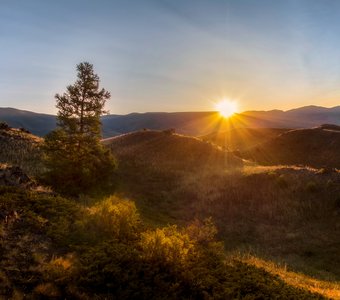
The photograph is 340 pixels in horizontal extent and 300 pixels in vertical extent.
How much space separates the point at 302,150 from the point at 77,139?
45601mm

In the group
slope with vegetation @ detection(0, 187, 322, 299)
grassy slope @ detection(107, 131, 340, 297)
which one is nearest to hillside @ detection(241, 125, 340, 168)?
grassy slope @ detection(107, 131, 340, 297)

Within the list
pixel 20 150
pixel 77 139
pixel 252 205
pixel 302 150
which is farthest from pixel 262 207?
pixel 302 150

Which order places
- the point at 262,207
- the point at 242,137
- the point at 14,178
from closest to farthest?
the point at 14,178, the point at 262,207, the point at 242,137

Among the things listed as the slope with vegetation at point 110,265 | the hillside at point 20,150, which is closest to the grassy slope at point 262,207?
the slope with vegetation at point 110,265

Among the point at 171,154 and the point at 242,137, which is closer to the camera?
the point at 171,154

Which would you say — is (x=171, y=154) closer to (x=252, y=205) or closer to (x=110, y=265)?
(x=252, y=205)

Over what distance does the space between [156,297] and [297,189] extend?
949 inches

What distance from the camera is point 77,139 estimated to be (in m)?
29.4

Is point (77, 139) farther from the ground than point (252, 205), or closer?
farther from the ground

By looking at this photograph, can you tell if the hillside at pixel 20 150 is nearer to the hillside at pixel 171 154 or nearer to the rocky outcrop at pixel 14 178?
the hillside at pixel 171 154

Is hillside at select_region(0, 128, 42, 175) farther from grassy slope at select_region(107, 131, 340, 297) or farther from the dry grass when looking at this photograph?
the dry grass

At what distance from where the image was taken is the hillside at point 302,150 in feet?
192

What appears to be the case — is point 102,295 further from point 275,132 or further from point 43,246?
point 275,132

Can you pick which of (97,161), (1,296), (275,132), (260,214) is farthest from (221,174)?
(275,132)
